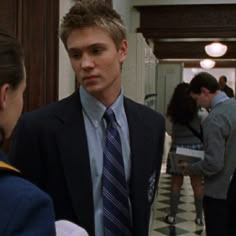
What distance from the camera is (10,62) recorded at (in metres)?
0.75

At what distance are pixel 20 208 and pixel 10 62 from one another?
10.0 inches

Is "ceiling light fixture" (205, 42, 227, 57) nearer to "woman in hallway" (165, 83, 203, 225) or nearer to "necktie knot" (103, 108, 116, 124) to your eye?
"woman in hallway" (165, 83, 203, 225)

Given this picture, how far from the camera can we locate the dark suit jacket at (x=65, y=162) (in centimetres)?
122

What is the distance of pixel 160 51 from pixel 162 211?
5.39 m

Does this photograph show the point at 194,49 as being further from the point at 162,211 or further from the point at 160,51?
the point at 162,211

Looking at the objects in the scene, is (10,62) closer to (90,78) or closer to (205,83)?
(90,78)

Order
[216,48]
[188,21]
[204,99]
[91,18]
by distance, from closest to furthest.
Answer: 1. [91,18]
2. [204,99]
3. [188,21]
4. [216,48]

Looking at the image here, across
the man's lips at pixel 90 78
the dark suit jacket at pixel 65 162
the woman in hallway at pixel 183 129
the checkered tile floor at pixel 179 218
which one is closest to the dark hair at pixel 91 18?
the man's lips at pixel 90 78

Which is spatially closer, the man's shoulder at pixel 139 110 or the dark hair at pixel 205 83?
the man's shoulder at pixel 139 110

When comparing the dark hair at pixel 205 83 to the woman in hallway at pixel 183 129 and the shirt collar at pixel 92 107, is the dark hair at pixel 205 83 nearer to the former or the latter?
the woman in hallway at pixel 183 129

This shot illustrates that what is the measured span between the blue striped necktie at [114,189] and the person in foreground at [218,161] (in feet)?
5.39

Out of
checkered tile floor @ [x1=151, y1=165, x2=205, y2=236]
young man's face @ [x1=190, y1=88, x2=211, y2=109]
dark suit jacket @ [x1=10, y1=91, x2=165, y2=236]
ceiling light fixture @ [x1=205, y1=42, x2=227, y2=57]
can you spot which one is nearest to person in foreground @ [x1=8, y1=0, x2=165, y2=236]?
dark suit jacket @ [x1=10, y1=91, x2=165, y2=236]

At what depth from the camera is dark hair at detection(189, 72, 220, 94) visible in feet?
10.4

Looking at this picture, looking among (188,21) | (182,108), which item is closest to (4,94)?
(182,108)
